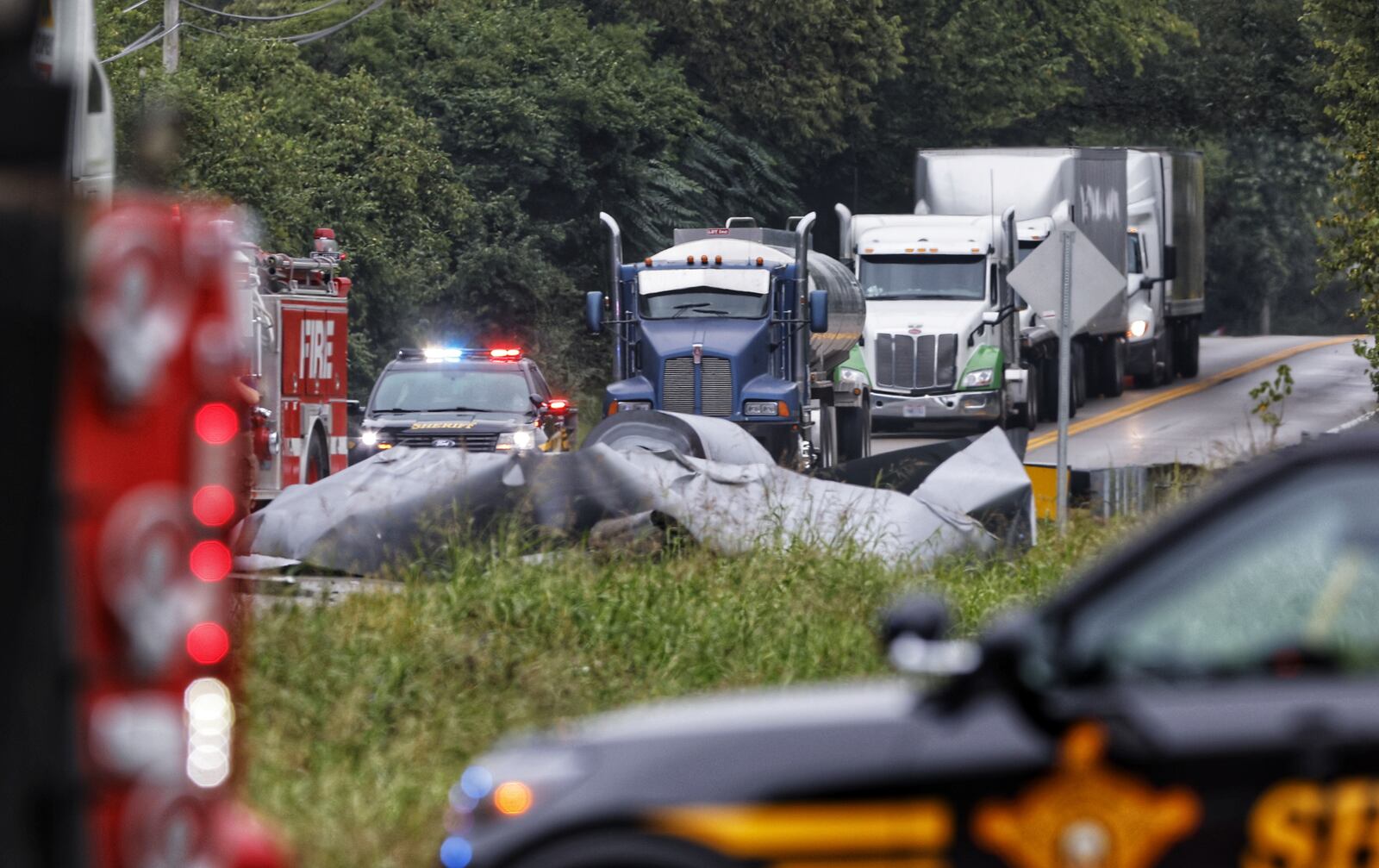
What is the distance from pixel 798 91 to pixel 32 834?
152 feet

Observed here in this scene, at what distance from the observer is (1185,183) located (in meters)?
41.2

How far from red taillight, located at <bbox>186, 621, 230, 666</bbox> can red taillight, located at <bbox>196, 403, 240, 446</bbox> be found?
0.33m

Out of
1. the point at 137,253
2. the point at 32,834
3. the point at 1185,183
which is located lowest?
the point at 32,834

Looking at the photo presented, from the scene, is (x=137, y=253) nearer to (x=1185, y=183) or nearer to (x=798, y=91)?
(x=1185, y=183)

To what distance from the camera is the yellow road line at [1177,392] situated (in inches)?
1316

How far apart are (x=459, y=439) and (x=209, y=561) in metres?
18.2

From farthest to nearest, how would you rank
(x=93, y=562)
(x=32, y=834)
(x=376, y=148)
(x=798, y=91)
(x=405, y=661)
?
1. (x=798, y=91)
2. (x=376, y=148)
3. (x=405, y=661)
4. (x=93, y=562)
5. (x=32, y=834)

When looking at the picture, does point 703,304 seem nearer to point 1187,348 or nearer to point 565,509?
point 565,509

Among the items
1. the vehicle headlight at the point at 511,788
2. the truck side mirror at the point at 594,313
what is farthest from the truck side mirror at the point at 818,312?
the vehicle headlight at the point at 511,788

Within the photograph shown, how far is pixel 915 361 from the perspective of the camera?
102 feet

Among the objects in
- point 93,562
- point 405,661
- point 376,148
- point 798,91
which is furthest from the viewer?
point 798,91

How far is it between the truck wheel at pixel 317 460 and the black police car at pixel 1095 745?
1784 cm

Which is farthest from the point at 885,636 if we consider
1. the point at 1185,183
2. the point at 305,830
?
the point at 1185,183

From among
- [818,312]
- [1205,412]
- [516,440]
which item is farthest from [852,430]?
[1205,412]
